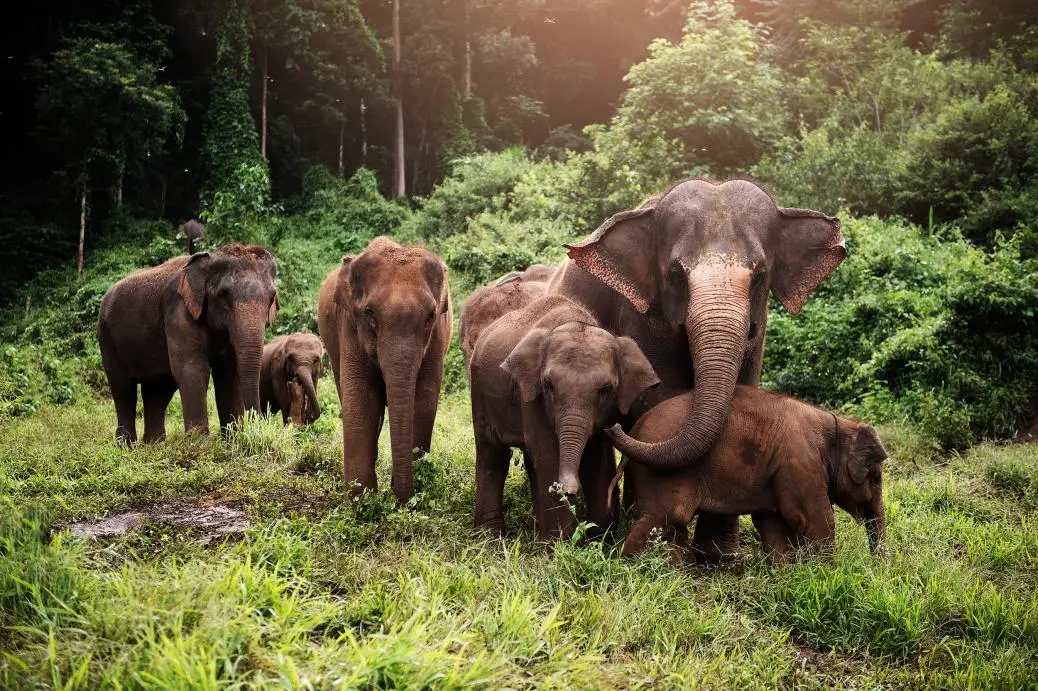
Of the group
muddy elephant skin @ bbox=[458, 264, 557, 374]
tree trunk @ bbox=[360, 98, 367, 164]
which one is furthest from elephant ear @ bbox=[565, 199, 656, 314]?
tree trunk @ bbox=[360, 98, 367, 164]

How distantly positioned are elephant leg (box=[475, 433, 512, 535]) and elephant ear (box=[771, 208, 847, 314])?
228 cm

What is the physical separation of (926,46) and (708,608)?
30.8 m

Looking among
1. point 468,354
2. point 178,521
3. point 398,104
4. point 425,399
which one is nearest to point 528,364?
point 425,399

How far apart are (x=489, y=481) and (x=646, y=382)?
1534 mm

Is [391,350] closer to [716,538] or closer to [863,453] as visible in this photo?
[716,538]

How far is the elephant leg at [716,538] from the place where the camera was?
6.21 meters

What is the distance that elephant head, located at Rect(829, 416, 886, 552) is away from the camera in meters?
5.78

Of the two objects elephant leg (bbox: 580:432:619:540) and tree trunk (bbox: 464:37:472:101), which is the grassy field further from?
tree trunk (bbox: 464:37:472:101)

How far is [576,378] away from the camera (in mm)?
5473

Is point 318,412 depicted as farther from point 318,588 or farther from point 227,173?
point 227,173

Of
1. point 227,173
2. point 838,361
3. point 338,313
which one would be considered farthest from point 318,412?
point 227,173

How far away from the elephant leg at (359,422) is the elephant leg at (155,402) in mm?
4546

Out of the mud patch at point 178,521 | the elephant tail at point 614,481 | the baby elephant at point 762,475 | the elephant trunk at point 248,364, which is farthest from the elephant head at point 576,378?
the elephant trunk at point 248,364

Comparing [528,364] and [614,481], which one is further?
[614,481]
